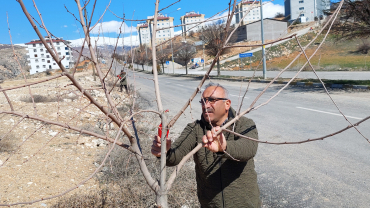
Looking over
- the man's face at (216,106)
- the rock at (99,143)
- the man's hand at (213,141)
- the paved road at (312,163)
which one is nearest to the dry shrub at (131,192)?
the paved road at (312,163)

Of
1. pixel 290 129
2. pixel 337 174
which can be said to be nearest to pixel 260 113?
pixel 290 129

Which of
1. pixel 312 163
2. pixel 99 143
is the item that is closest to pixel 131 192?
pixel 312 163

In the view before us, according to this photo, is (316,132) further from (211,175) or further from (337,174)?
(211,175)

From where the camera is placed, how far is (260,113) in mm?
8906

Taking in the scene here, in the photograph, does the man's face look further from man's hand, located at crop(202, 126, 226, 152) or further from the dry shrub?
the dry shrub

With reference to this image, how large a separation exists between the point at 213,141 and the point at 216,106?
551 millimetres

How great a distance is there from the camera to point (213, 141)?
1.40m

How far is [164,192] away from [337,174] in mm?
3480

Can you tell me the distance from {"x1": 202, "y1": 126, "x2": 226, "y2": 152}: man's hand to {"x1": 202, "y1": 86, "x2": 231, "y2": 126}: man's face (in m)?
0.45

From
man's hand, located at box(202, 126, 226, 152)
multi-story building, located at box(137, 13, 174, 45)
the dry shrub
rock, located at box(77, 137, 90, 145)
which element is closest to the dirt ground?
rock, located at box(77, 137, 90, 145)

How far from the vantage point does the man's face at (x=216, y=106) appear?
6.22 ft

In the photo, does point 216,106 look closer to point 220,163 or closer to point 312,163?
point 220,163

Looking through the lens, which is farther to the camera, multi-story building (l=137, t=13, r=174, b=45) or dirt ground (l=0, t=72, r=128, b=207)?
dirt ground (l=0, t=72, r=128, b=207)

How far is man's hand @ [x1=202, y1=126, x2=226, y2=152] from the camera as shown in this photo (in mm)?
1301
